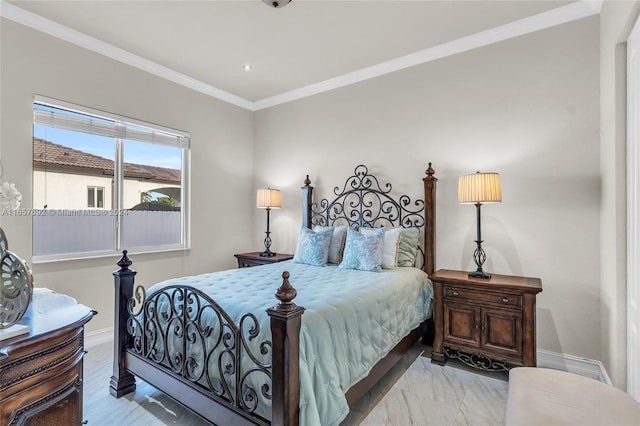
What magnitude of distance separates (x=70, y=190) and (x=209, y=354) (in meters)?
2.45

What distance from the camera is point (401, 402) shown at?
2203 millimetres

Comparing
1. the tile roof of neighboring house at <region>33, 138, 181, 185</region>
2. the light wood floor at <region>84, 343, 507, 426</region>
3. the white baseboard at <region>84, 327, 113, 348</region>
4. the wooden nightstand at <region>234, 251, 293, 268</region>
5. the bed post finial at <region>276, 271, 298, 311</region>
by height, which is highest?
the tile roof of neighboring house at <region>33, 138, 181, 185</region>

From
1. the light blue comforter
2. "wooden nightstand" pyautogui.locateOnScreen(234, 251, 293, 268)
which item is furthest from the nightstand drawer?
"wooden nightstand" pyautogui.locateOnScreen(234, 251, 293, 268)

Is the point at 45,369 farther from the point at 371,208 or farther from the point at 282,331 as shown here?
the point at 371,208

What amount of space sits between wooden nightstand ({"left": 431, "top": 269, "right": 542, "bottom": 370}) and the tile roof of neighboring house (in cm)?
337

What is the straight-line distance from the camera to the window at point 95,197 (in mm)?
3252

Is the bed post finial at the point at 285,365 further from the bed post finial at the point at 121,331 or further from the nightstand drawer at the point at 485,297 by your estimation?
the nightstand drawer at the point at 485,297

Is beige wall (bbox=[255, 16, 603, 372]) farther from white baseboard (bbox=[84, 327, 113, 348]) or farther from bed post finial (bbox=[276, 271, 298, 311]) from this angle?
white baseboard (bbox=[84, 327, 113, 348])

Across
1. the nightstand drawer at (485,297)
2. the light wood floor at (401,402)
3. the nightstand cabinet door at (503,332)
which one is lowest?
the light wood floor at (401,402)

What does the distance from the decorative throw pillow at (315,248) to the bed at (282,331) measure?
36 millimetres

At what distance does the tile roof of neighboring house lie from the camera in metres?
2.93

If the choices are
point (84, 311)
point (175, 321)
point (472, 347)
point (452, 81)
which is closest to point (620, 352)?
point (472, 347)

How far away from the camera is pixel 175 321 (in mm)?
2068

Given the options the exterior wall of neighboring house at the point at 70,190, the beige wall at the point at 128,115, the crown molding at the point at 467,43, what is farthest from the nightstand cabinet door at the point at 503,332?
the exterior wall of neighboring house at the point at 70,190
